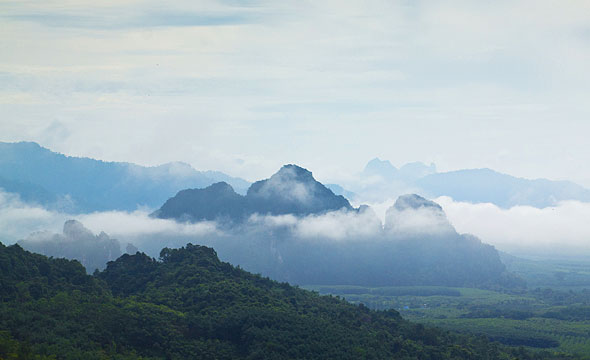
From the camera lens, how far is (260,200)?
158m

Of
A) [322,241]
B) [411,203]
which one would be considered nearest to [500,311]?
[322,241]

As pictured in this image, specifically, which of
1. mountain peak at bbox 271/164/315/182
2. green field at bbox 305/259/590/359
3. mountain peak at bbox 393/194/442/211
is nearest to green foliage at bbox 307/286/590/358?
green field at bbox 305/259/590/359

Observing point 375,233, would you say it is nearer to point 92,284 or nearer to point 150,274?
point 150,274

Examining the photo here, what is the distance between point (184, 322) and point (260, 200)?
110 meters

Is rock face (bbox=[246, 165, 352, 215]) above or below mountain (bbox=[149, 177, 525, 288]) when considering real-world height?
above

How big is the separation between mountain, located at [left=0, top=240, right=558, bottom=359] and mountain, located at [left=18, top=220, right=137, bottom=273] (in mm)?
63568

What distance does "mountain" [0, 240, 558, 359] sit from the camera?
41000 millimetres

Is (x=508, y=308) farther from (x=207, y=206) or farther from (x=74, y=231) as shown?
(x=74, y=231)

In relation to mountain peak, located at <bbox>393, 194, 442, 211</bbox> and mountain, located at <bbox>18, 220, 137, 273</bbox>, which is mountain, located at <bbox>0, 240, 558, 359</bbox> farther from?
mountain peak, located at <bbox>393, 194, 442, 211</bbox>


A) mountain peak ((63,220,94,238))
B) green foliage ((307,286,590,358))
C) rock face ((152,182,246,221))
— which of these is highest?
rock face ((152,182,246,221))

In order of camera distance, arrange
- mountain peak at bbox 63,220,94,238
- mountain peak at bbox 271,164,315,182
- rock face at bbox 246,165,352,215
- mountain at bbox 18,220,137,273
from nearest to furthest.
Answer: mountain at bbox 18,220,137,273 < mountain peak at bbox 63,220,94,238 < rock face at bbox 246,165,352,215 < mountain peak at bbox 271,164,315,182

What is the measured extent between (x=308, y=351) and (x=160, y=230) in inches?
4463

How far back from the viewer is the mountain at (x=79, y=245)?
402 feet

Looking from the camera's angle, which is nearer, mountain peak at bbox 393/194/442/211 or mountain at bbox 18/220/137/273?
mountain at bbox 18/220/137/273
